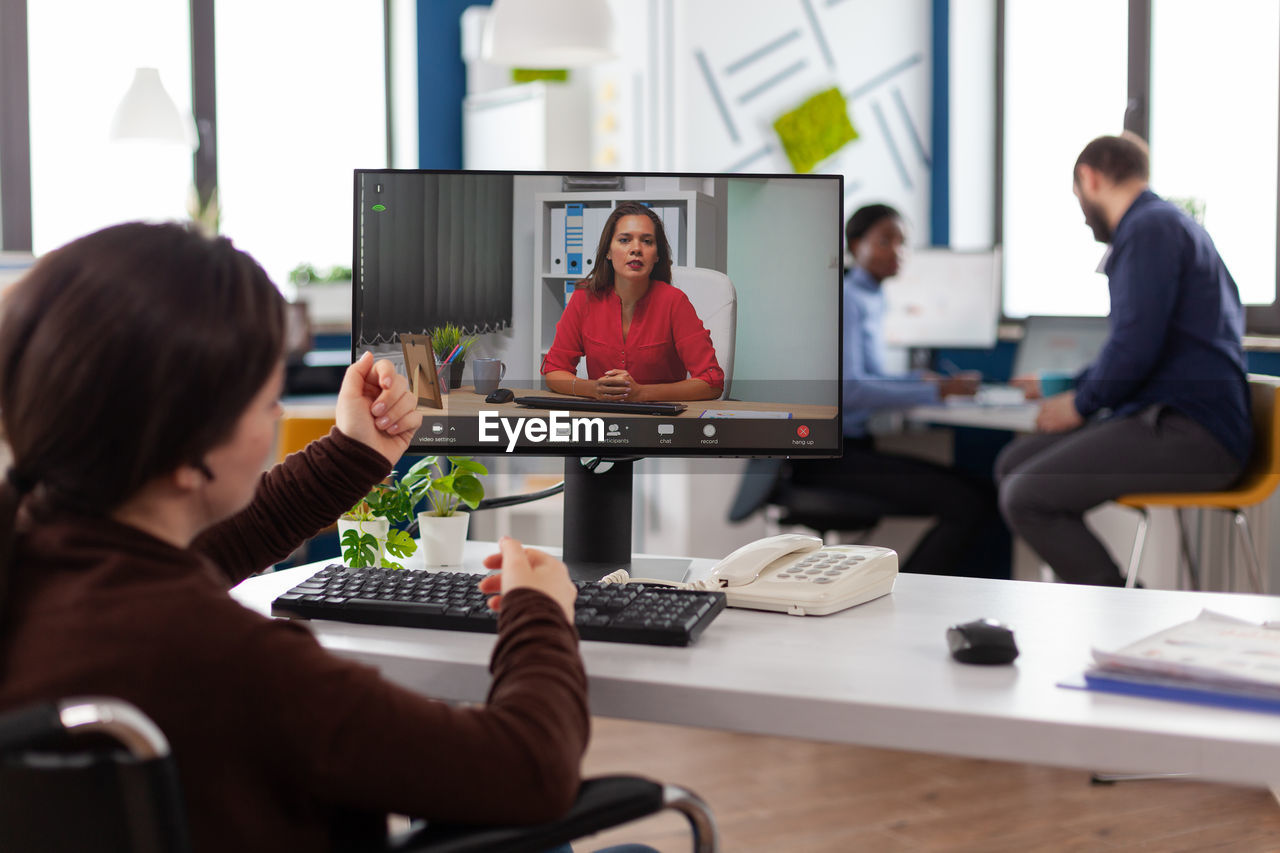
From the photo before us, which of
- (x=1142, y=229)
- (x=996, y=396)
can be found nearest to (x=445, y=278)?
(x=1142, y=229)

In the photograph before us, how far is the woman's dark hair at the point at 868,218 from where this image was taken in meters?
3.72

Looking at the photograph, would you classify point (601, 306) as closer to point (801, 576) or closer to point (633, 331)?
point (633, 331)

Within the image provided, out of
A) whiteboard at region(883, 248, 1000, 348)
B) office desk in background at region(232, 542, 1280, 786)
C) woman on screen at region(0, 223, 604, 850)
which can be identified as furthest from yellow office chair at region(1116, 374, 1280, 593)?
woman on screen at region(0, 223, 604, 850)

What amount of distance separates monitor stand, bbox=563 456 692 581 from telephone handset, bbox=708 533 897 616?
17 centimetres

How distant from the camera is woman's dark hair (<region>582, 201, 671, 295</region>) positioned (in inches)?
56.9

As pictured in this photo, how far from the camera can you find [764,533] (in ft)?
13.3

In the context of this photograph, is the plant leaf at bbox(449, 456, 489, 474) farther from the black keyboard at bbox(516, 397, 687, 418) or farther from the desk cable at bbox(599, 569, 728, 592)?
the desk cable at bbox(599, 569, 728, 592)

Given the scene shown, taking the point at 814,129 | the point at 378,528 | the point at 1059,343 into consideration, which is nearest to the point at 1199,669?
the point at 378,528

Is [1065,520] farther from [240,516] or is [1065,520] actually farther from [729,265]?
[240,516]

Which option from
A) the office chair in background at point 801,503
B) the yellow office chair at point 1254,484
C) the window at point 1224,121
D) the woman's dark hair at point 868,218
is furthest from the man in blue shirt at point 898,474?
the window at point 1224,121

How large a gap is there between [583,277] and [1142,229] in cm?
193

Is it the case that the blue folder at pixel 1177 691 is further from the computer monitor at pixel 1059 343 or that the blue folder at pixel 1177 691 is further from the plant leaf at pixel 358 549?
the computer monitor at pixel 1059 343

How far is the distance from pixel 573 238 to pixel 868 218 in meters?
2.42

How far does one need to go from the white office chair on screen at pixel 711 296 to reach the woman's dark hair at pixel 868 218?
2368 mm
